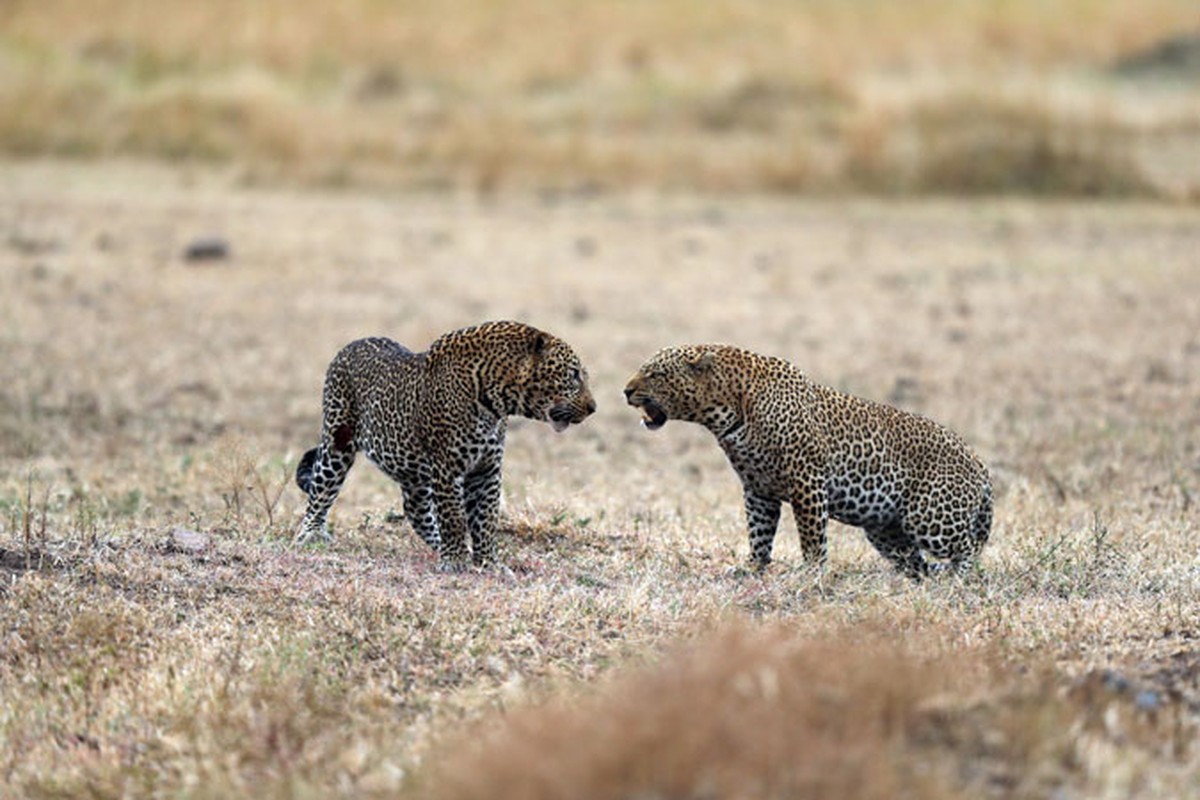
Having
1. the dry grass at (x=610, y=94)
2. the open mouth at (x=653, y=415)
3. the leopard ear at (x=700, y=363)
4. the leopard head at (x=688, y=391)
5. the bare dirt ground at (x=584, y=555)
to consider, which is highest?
the dry grass at (x=610, y=94)

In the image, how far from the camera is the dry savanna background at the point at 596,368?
581cm

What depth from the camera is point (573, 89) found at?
31344 millimetres

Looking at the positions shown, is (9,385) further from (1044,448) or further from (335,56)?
(335,56)

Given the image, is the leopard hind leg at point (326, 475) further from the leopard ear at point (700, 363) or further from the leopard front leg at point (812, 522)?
the leopard front leg at point (812, 522)

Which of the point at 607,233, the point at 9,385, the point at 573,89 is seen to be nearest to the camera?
the point at 9,385

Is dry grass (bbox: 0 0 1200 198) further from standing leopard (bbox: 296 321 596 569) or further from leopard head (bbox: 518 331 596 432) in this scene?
leopard head (bbox: 518 331 596 432)

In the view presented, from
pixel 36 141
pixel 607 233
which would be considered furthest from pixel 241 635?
pixel 36 141

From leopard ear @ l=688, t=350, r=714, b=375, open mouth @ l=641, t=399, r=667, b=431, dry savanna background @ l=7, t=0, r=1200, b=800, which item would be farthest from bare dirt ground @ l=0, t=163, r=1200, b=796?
leopard ear @ l=688, t=350, r=714, b=375

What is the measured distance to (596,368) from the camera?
51.0ft

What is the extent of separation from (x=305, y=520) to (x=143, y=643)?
221 centimetres

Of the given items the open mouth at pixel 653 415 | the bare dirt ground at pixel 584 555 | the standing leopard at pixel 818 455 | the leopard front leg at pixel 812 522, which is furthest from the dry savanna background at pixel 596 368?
the open mouth at pixel 653 415

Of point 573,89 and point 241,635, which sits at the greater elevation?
point 573,89

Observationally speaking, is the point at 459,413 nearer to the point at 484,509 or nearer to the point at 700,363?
the point at 484,509

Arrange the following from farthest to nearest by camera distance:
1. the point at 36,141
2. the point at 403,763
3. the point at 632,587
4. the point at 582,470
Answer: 1. the point at 36,141
2. the point at 582,470
3. the point at 632,587
4. the point at 403,763
